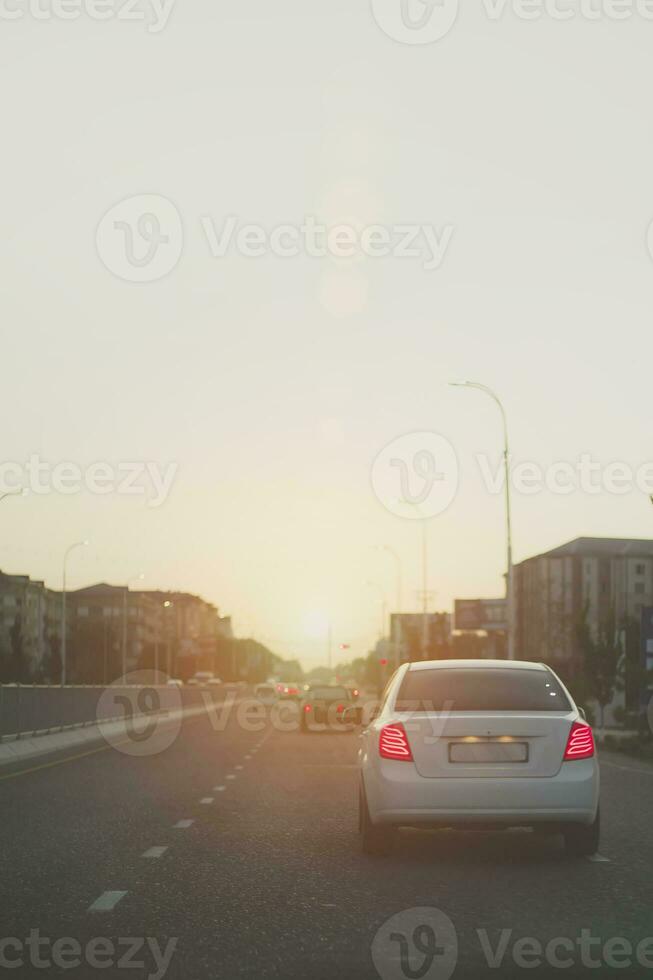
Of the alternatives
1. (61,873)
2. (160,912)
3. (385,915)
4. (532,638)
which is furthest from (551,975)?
(532,638)

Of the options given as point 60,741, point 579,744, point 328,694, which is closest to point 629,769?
point 60,741

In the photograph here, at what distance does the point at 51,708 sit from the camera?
35.5 metres

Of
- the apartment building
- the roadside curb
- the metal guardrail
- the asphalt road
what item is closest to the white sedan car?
the asphalt road

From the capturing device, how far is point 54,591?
173 metres

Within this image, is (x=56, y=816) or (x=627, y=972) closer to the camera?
(x=627, y=972)

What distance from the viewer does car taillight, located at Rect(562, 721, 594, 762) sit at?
36.4 ft

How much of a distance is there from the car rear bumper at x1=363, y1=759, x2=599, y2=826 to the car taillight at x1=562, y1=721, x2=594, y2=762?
6 centimetres

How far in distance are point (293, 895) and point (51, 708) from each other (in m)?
26.9

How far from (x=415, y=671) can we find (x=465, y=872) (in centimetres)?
204

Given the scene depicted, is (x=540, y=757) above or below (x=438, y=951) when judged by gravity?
above

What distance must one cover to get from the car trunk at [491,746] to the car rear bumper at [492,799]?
0.21ft

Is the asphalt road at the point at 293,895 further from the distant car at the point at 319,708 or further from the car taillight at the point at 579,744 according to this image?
the distant car at the point at 319,708

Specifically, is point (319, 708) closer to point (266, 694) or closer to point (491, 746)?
point (491, 746)

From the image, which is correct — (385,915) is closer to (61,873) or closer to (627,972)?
(627,972)
